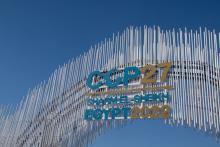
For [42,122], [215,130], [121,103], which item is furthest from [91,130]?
[215,130]

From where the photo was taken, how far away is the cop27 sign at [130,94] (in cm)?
1128

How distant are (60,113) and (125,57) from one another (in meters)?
3.18

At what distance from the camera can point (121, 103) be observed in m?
11.9

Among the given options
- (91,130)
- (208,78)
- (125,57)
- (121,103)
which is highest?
(125,57)

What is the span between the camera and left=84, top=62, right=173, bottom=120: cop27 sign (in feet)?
37.0

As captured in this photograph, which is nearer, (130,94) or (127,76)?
(130,94)

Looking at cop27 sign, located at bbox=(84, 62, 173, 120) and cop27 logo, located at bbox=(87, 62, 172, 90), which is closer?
cop27 sign, located at bbox=(84, 62, 173, 120)

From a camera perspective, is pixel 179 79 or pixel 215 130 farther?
pixel 179 79

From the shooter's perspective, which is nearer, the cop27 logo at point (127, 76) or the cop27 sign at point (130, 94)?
the cop27 sign at point (130, 94)

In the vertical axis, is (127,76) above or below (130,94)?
above

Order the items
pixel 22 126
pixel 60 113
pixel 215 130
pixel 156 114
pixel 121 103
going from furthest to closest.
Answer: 1. pixel 22 126
2. pixel 60 113
3. pixel 121 103
4. pixel 156 114
5. pixel 215 130

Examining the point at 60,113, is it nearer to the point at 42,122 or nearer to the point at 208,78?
the point at 42,122

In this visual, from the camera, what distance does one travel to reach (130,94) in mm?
11836

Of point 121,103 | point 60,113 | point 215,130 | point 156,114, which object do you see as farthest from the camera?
point 60,113
